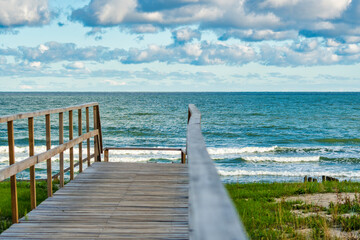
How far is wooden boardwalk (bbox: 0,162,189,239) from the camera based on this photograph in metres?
4.02

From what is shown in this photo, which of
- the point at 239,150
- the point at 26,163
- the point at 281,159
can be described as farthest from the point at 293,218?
the point at 239,150

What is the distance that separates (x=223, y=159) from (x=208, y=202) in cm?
1934

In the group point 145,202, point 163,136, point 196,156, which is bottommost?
point 163,136

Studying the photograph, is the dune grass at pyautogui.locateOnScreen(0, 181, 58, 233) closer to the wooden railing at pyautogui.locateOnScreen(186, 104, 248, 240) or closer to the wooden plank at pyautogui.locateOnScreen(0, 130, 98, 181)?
the wooden plank at pyautogui.locateOnScreen(0, 130, 98, 181)

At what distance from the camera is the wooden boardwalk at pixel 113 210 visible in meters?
4.02

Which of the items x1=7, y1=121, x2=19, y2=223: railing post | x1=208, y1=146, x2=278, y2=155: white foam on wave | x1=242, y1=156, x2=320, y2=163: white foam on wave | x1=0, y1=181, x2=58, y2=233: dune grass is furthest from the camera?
x1=208, y1=146, x2=278, y2=155: white foam on wave

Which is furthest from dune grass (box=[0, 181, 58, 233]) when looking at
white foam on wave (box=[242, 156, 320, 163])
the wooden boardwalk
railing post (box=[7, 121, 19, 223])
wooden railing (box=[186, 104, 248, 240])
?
white foam on wave (box=[242, 156, 320, 163])

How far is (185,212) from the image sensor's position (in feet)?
15.5

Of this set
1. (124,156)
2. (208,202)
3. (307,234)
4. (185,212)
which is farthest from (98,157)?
(124,156)

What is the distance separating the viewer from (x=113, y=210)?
4820mm

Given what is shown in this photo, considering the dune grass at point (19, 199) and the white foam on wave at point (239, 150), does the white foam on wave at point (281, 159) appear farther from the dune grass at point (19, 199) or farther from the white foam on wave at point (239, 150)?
the dune grass at point (19, 199)

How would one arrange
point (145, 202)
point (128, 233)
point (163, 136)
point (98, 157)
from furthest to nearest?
1. point (163, 136)
2. point (98, 157)
3. point (145, 202)
4. point (128, 233)

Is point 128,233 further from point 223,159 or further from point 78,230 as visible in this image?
point 223,159

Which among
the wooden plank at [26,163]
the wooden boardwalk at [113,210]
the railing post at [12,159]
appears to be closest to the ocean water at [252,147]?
the wooden boardwalk at [113,210]
